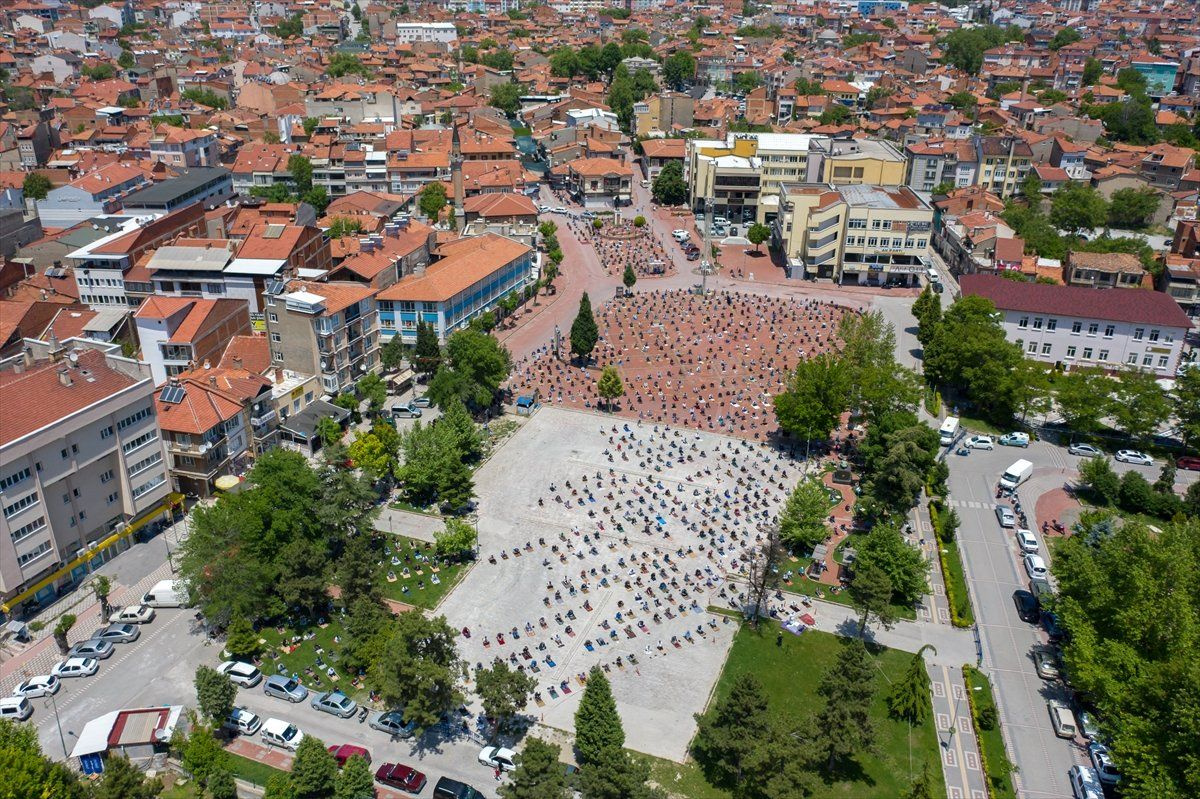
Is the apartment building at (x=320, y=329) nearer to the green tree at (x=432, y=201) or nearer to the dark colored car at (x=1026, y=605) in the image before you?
the green tree at (x=432, y=201)

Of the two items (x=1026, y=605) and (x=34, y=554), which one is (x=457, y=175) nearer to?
(x=34, y=554)

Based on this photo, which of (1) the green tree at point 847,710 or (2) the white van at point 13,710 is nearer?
(1) the green tree at point 847,710

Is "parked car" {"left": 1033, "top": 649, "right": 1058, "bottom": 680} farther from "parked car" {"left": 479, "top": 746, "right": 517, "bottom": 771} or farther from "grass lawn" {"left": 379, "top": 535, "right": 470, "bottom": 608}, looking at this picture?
"grass lawn" {"left": 379, "top": 535, "right": 470, "bottom": 608}

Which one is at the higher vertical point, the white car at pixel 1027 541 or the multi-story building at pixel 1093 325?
the multi-story building at pixel 1093 325

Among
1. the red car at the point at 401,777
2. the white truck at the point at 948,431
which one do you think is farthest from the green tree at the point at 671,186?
the red car at the point at 401,777

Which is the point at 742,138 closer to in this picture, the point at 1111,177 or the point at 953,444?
the point at 1111,177

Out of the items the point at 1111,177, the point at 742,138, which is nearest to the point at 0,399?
the point at 742,138
